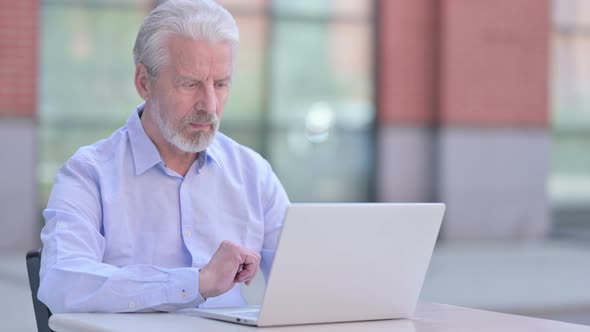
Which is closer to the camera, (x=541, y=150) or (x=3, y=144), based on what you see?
(x=3, y=144)

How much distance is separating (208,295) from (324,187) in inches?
305

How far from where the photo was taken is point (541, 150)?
10867mm

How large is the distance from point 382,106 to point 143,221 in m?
7.60

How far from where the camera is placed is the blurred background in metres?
8.71

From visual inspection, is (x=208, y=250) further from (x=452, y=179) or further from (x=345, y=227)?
(x=452, y=179)

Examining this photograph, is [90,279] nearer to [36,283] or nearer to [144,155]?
[36,283]

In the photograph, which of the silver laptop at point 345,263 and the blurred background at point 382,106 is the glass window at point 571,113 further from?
the silver laptop at point 345,263

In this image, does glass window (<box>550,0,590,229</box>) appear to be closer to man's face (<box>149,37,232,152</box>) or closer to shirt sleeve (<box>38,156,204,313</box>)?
man's face (<box>149,37,232,152</box>)

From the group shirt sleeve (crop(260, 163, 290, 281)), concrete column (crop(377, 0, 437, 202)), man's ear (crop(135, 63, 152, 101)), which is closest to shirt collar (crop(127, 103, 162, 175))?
man's ear (crop(135, 63, 152, 101))

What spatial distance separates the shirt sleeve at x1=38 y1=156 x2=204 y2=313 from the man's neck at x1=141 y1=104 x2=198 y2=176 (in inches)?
12.8

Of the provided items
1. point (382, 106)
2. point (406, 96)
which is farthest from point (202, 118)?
point (406, 96)

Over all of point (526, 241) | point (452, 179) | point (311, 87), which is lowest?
point (526, 241)

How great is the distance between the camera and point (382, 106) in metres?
10.2

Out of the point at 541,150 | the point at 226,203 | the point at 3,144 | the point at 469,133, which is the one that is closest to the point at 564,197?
the point at 541,150
